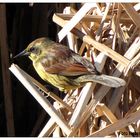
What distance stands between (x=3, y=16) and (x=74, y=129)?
1.35 meters

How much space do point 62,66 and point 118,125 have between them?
0.63 m

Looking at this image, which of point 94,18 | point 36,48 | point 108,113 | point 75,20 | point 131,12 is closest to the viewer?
point 108,113

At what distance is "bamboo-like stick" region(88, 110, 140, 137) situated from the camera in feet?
9.62

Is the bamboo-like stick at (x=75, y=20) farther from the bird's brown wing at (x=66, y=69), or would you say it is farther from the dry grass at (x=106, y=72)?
the bird's brown wing at (x=66, y=69)

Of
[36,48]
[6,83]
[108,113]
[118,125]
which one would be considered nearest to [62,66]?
[36,48]

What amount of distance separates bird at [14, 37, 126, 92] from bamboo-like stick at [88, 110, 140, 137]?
0.76 ft

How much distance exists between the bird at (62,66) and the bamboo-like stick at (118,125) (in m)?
0.23

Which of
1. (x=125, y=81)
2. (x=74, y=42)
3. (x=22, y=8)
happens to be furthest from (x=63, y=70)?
(x=22, y=8)

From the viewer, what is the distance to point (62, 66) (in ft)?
11.3

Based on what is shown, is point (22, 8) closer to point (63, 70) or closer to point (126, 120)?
point (63, 70)

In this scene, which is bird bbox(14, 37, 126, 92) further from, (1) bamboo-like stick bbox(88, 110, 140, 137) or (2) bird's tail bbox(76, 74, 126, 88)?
(1) bamboo-like stick bbox(88, 110, 140, 137)

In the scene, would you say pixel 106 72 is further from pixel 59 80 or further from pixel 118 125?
pixel 118 125

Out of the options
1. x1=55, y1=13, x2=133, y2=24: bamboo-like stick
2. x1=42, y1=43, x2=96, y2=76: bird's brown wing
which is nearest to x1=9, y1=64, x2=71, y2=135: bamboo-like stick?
x1=42, y1=43, x2=96, y2=76: bird's brown wing

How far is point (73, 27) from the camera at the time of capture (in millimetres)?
3293
